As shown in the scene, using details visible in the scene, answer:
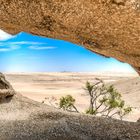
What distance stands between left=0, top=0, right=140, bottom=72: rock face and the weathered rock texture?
2025 millimetres

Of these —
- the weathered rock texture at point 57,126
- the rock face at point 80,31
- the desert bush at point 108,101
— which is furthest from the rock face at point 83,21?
the desert bush at point 108,101

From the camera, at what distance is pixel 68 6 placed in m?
4.83

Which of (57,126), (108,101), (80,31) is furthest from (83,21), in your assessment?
(108,101)

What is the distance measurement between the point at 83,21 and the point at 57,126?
2962mm

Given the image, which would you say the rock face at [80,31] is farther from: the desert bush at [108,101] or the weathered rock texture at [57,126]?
the desert bush at [108,101]

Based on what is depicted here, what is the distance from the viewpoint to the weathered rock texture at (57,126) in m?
7.36

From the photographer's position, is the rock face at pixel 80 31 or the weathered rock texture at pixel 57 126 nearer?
the rock face at pixel 80 31

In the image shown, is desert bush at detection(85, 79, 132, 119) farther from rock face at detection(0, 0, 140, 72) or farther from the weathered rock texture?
rock face at detection(0, 0, 140, 72)

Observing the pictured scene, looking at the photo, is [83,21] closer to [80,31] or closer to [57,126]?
[80,31]

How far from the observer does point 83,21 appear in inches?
201

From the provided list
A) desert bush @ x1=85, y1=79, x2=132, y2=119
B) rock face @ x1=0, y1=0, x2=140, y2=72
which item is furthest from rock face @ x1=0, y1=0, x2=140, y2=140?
desert bush @ x1=85, y1=79, x2=132, y2=119

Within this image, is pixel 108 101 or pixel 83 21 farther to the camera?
pixel 108 101

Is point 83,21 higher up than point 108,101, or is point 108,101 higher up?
point 83,21

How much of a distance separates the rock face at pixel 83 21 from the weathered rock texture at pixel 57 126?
2.02m
